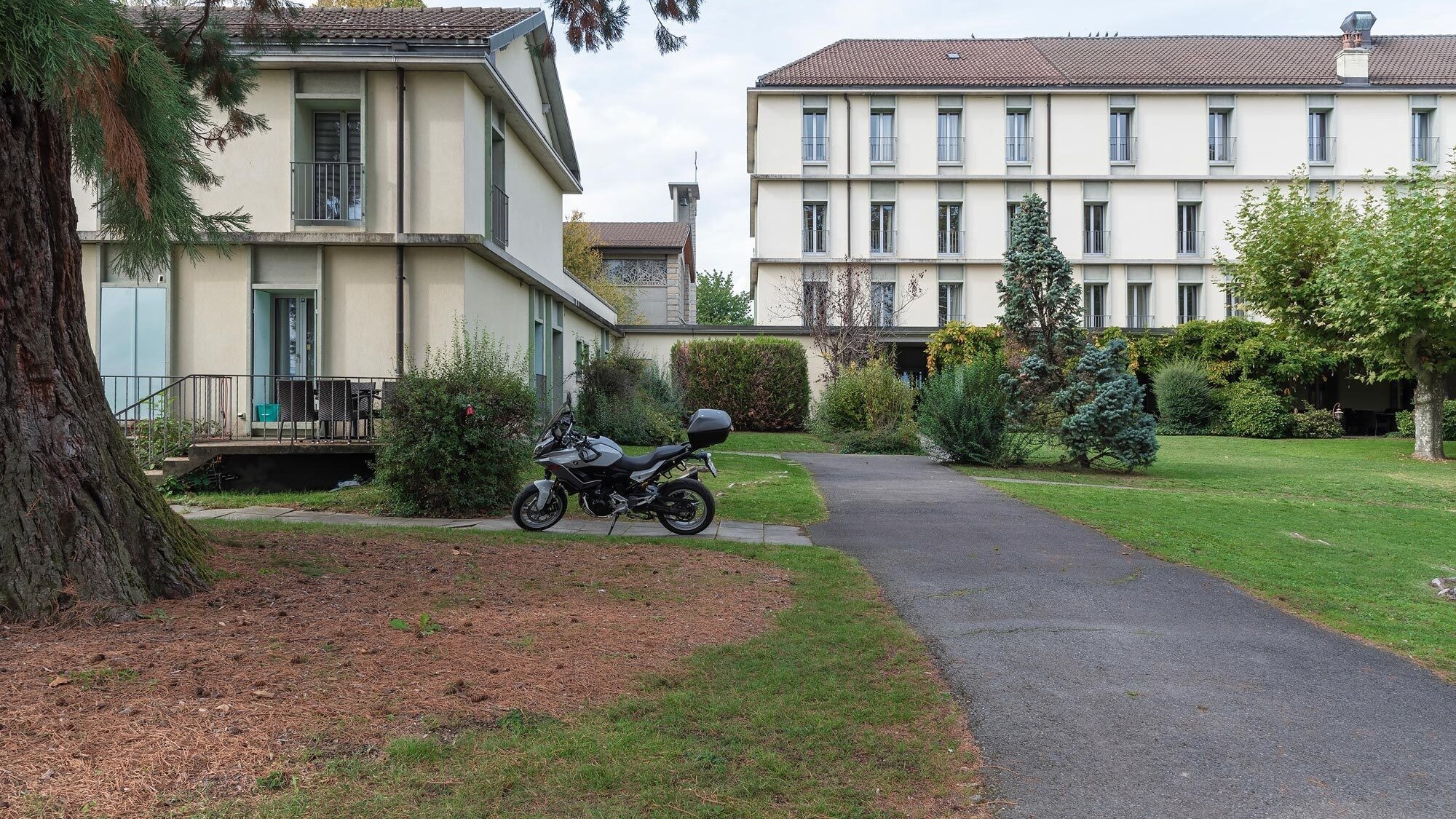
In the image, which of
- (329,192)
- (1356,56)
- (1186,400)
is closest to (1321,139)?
(1356,56)

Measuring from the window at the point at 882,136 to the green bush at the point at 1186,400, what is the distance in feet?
44.1

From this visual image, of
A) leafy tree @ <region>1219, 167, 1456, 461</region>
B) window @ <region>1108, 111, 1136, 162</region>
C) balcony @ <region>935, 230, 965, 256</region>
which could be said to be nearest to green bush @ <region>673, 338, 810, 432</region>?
balcony @ <region>935, 230, 965, 256</region>

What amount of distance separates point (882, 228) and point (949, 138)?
4338 millimetres

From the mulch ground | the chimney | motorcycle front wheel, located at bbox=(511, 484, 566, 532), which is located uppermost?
the chimney

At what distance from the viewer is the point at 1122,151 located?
1459 inches

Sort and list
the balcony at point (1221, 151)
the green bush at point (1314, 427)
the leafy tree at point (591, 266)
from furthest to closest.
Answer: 1. the leafy tree at point (591, 266)
2. the balcony at point (1221, 151)
3. the green bush at point (1314, 427)

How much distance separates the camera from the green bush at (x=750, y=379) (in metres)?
28.3

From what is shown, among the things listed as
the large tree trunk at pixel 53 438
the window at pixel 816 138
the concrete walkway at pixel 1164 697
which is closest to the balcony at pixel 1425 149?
the window at pixel 816 138

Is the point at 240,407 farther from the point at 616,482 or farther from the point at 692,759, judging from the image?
the point at 692,759

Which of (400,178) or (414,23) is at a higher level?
(414,23)

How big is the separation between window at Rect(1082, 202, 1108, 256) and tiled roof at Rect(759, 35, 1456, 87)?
4670mm

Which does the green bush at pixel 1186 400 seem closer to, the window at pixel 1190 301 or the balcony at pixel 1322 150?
the window at pixel 1190 301

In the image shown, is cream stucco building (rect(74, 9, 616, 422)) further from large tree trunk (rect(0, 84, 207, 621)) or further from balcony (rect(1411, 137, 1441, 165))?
balcony (rect(1411, 137, 1441, 165))

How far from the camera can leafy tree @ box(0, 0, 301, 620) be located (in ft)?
14.8
